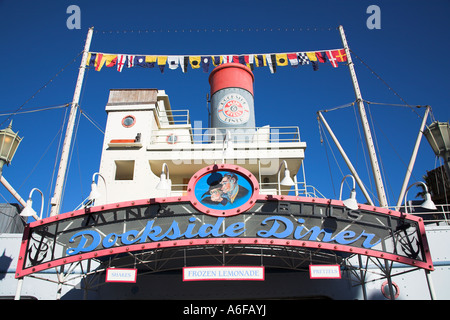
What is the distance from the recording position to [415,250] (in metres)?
9.87

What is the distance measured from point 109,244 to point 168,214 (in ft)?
6.33

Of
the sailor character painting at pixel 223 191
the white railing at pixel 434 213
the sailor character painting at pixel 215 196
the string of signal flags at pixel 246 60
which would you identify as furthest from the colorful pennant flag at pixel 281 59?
the sailor character painting at pixel 215 196

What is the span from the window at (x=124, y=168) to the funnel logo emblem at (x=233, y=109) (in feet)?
19.6

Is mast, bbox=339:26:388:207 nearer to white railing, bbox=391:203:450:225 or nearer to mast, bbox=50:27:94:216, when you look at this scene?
white railing, bbox=391:203:450:225

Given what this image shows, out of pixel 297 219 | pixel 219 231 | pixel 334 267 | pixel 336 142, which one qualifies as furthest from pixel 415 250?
pixel 336 142

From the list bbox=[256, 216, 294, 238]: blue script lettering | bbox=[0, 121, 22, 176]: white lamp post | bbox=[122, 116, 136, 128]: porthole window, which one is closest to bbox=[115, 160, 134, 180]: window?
bbox=[122, 116, 136, 128]: porthole window

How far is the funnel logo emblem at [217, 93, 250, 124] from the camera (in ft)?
65.5

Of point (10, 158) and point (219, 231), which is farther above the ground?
point (10, 158)

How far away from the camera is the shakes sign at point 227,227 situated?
9.84 metres

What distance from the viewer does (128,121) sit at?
728 inches

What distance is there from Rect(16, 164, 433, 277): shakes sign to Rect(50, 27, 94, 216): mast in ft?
9.94

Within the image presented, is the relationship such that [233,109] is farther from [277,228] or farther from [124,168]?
[277,228]

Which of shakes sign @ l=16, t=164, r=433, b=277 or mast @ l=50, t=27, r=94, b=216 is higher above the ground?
mast @ l=50, t=27, r=94, b=216
